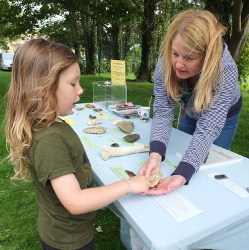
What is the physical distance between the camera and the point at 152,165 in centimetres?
127

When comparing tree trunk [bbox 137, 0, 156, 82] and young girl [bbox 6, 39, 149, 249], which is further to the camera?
tree trunk [bbox 137, 0, 156, 82]

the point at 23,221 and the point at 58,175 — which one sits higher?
the point at 58,175

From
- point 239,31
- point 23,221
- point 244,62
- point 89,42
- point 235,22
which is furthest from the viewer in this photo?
point 89,42

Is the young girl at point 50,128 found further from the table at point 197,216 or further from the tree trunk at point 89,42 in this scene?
the tree trunk at point 89,42

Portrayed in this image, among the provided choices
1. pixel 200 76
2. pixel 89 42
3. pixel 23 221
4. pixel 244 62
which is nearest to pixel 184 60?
pixel 200 76

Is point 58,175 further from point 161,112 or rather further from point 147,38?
point 147,38

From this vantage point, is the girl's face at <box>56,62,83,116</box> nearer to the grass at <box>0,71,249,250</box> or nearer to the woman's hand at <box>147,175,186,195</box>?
the woman's hand at <box>147,175,186,195</box>

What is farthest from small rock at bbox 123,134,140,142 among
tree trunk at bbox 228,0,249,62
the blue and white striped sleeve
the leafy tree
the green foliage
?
the green foliage

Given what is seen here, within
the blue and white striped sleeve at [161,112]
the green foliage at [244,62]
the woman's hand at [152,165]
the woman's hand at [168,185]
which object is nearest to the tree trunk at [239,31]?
the green foliage at [244,62]

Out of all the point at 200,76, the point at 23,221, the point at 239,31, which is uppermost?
the point at 239,31

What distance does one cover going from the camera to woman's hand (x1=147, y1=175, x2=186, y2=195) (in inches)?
41.5

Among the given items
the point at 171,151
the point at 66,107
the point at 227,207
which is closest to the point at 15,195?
the point at 171,151

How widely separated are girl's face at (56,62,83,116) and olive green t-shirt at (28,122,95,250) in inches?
2.8

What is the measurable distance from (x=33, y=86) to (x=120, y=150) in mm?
750
